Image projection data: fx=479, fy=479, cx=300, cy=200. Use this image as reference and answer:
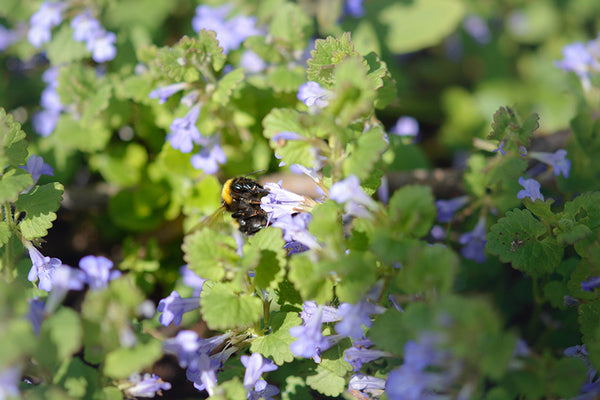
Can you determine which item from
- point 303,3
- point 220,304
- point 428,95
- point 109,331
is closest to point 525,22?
point 428,95

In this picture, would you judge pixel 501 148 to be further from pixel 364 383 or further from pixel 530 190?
pixel 364 383

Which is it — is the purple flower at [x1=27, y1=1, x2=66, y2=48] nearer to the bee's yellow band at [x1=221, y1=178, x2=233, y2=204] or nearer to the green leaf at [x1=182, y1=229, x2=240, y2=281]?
the bee's yellow band at [x1=221, y1=178, x2=233, y2=204]

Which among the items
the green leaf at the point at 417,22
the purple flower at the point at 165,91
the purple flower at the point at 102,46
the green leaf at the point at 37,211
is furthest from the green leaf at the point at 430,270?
the green leaf at the point at 417,22

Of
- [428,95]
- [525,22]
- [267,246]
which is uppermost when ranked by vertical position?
[267,246]

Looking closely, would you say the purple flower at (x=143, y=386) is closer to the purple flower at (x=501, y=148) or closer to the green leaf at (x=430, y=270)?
the green leaf at (x=430, y=270)

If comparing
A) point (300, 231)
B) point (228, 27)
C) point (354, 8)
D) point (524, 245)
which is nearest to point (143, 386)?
point (300, 231)

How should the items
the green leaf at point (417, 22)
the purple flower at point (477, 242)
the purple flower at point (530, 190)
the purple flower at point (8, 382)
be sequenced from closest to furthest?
1. the purple flower at point (8, 382)
2. the purple flower at point (530, 190)
3. the purple flower at point (477, 242)
4. the green leaf at point (417, 22)

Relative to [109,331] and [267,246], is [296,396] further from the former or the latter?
[109,331]
